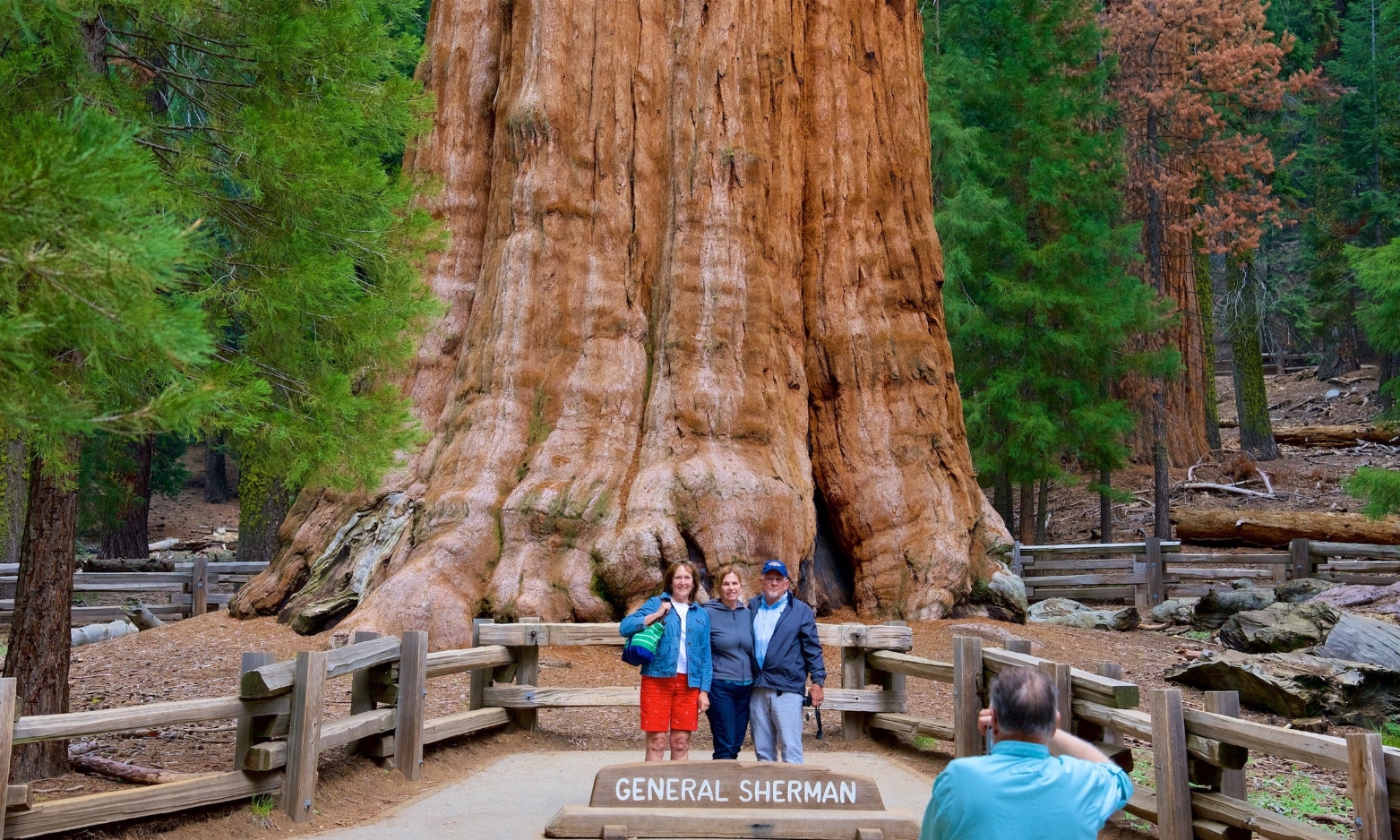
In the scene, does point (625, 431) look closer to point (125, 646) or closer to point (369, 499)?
point (369, 499)

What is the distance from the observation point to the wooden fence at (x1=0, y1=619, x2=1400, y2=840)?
5.11m

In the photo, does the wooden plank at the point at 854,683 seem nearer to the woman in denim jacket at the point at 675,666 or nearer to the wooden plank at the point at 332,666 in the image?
the woman in denim jacket at the point at 675,666

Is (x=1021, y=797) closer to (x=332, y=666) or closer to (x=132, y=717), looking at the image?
(x=132, y=717)

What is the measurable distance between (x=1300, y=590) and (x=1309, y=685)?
676 cm

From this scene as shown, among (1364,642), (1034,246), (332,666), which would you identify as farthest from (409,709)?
(1034,246)

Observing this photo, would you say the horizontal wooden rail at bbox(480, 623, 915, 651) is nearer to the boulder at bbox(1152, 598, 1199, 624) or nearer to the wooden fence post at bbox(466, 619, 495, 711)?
the wooden fence post at bbox(466, 619, 495, 711)

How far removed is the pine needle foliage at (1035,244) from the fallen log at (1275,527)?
8.82ft

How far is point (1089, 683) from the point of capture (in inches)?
273

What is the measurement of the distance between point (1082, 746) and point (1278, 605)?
40.8 feet

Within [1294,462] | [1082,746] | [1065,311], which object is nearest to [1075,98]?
[1065,311]

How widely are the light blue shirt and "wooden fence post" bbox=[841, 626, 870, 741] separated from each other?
7.79ft

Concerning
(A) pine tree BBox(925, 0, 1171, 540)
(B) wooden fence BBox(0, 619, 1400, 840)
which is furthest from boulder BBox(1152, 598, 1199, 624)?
(B) wooden fence BBox(0, 619, 1400, 840)

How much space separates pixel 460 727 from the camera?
8.37 metres

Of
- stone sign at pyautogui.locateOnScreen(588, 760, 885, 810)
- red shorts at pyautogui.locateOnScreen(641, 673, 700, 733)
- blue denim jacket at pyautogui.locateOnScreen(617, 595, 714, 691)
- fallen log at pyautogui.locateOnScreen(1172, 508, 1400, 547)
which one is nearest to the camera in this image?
stone sign at pyautogui.locateOnScreen(588, 760, 885, 810)
